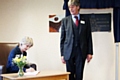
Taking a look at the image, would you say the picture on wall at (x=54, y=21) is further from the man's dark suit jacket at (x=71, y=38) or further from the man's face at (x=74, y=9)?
the man's face at (x=74, y=9)

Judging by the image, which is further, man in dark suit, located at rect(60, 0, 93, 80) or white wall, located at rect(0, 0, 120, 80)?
white wall, located at rect(0, 0, 120, 80)

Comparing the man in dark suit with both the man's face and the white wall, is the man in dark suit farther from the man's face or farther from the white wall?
the white wall

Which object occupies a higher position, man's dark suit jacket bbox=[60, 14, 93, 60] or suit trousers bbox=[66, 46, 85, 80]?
man's dark suit jacket bbox=[60, 14, 93, 60]

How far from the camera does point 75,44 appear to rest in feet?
10.0

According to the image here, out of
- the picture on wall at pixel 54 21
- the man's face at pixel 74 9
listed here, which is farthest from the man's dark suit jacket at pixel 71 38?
the picture on wall at pixel 54 21

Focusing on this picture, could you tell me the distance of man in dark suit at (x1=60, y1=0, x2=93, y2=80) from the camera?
3037mm

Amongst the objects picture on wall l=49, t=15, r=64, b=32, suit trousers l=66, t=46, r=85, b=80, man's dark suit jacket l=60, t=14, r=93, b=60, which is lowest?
suit trousers l=66, t=46, r=85, b=80

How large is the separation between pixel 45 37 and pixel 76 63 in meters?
1.79

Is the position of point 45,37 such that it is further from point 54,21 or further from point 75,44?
point 75,44

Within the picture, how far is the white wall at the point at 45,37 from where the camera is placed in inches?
184

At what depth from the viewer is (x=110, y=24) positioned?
4672 mm

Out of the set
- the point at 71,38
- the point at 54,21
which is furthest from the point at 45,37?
the point at 71,38

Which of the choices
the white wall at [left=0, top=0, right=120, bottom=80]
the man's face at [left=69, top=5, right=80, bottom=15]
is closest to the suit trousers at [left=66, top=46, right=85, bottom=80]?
the man's face at [left=69, top=5, right=80, bottom=15]

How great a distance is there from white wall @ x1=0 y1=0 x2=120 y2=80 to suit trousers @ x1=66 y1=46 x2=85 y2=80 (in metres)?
1.67
